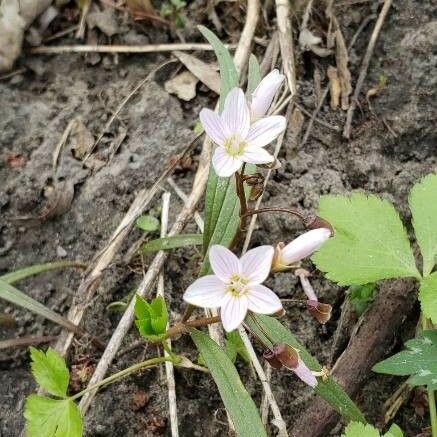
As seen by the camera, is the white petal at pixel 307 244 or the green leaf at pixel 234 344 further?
the green leaf at pixel 234 344

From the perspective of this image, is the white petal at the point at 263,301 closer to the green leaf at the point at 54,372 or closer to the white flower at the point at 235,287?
the white flower at the point at 235,287

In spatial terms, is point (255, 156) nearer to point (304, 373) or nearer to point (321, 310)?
point (321, 310)

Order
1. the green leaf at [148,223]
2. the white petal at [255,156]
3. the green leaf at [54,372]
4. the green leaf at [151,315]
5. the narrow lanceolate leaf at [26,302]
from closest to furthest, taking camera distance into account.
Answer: the white petal at [255,156] < the green leaf at [151,315] < the green leaf at [54,372] < the narrow lanceolate leaf at [26,302] < the green leaf at [148,223]

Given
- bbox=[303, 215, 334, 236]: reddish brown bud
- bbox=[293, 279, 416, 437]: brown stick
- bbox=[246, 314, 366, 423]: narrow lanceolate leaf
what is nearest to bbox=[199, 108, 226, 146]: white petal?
bbox=[303, 215, 334, 236]: reddish brown bud

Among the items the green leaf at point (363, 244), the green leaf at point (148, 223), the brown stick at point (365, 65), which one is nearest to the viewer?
the green leaf at point (363, 244)

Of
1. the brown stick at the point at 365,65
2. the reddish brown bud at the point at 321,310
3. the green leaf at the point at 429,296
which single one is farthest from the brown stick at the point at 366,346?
the brown stick at the point at 365,65

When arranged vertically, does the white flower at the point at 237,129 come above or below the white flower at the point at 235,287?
above

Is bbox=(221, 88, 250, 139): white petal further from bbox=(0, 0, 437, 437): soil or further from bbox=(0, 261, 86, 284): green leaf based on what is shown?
bbox=(0, 261, 86, 284): green leaf

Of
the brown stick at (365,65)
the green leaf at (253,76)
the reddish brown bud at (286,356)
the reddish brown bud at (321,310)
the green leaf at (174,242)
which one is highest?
the green leaf at (253,76)
